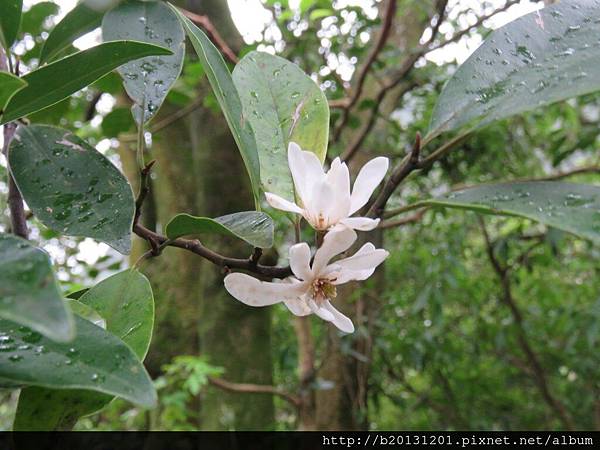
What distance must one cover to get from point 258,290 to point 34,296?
7.4 inches

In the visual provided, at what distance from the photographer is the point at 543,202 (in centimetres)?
34

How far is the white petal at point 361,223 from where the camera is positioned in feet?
1.11

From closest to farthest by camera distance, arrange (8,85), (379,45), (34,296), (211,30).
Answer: (34,296) → (8,85) → (211,30) → (379,45)

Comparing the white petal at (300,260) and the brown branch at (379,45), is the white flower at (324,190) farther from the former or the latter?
the brown branch at (379,45)

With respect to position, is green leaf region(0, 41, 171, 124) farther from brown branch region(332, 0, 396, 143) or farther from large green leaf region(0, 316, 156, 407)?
brown branch region(332, 0, 396, 143)

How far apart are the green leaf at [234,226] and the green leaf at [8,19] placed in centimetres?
19

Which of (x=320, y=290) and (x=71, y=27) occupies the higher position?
(x=71, y=27)

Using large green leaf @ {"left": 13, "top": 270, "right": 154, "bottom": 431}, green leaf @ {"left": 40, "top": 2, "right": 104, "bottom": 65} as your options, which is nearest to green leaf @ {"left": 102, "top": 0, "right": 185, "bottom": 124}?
green leaf @ {"left": 40, "top": 2, "right": 104, "bottom": 65}

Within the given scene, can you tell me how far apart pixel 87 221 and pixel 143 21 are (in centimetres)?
18

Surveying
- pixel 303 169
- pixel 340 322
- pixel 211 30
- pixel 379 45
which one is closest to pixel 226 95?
pixel 303 169

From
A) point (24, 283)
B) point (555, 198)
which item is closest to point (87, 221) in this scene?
point (24, 283)

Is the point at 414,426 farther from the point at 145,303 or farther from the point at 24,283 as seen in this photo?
the point at 24,283

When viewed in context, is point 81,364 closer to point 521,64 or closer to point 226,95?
point 226,95

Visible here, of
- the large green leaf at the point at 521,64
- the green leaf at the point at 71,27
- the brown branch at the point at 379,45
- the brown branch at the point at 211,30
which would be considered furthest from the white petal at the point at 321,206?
the brown branch at the point at 379,45
